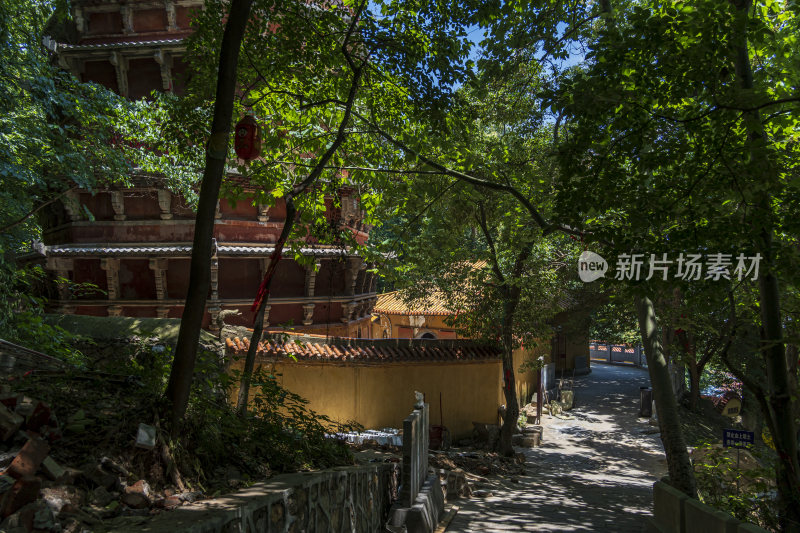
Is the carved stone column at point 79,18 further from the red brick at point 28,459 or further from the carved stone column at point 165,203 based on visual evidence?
the red brick at point 28,459

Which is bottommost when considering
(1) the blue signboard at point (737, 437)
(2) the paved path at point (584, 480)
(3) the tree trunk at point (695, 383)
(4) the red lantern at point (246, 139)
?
(2) the paved path at point (584, 480)

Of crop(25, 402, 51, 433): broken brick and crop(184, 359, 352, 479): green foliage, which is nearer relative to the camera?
crop(25, 402, 51, 433): broken brick

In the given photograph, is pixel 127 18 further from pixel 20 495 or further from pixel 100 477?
pixel 20 495

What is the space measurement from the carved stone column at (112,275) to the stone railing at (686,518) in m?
13.4

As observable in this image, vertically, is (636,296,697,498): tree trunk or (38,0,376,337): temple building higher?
(38,0,376,337): temple building

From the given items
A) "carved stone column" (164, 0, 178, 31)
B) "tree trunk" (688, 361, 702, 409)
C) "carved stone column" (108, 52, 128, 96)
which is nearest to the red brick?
"carved stone column" (108, 52, 128, 96)

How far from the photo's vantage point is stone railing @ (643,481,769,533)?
4.82 m

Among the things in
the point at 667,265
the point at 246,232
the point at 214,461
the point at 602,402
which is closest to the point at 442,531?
the point at 214,461

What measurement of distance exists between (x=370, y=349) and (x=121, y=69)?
10102 mm

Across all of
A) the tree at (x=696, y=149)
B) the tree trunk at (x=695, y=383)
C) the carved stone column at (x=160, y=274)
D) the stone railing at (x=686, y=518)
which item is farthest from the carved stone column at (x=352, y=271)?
the tree trunk at (x=695, y=383)

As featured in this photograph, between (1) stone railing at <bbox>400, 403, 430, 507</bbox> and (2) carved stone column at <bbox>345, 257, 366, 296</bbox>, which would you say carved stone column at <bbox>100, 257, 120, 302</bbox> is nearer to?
→ (2) carved stone column at <bbox>345, 257, 366, 296</bbox>

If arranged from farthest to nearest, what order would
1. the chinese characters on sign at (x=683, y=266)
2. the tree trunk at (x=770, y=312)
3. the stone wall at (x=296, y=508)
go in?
the chinese characters on sign at (x=683, y=266)
the tree trunk at (x=770, y=312)
the stone wall at (x=296, y=508)

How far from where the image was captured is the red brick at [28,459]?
9.85 feet

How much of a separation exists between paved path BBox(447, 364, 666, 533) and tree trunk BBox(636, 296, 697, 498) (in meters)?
1.07
